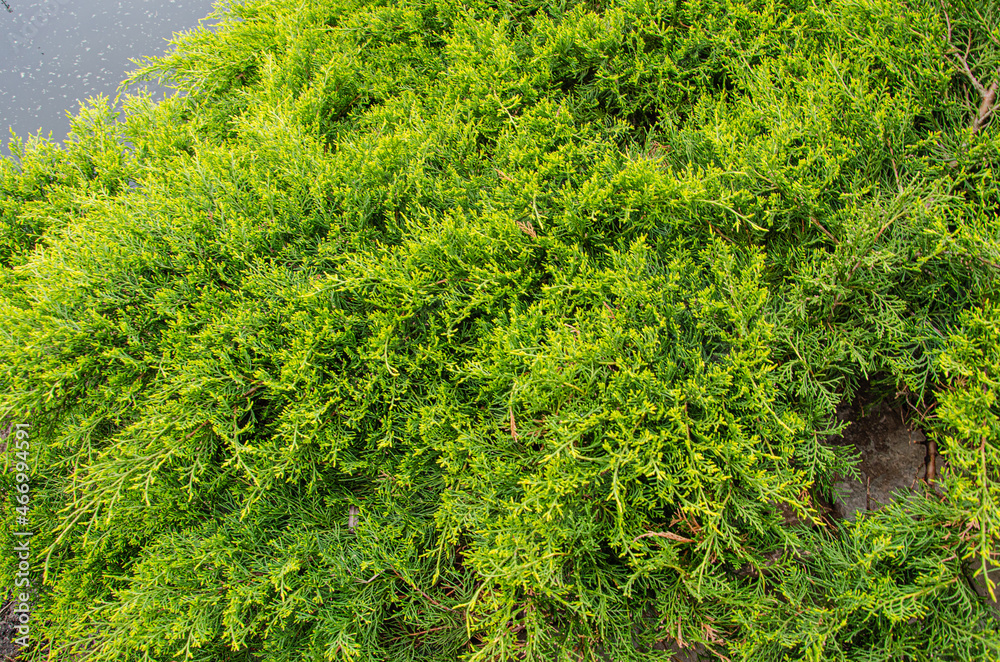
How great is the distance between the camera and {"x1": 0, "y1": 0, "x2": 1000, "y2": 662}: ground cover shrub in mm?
2117

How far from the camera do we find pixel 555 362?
2.29 metres

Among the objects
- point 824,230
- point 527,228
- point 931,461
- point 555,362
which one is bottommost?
point 931,461

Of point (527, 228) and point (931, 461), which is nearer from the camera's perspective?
point (931, 461)

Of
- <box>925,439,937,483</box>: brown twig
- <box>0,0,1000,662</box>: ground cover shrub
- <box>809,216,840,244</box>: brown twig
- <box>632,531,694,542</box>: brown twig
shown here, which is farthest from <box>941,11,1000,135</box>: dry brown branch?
<box>632,531,694,542</box>: brown twig

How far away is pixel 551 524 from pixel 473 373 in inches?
30.2

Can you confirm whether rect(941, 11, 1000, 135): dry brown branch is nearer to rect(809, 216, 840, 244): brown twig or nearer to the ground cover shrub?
the ground cover shrub

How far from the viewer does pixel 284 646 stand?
7.93 ft

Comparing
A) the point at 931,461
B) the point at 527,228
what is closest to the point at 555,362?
the point at 527,228

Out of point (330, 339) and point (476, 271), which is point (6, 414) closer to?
point (330, 339)

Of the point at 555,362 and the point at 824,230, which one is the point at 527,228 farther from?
the point at 824,230

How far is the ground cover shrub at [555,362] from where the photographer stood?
2117 mm

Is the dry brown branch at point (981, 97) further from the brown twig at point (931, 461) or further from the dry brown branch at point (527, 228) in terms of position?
the dry brown branch at point (527, 228)

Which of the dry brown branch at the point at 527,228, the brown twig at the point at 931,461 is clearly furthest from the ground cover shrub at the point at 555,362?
the brown twig at the point at 931,461

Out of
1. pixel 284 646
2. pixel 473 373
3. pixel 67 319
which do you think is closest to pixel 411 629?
pixel 284 646
